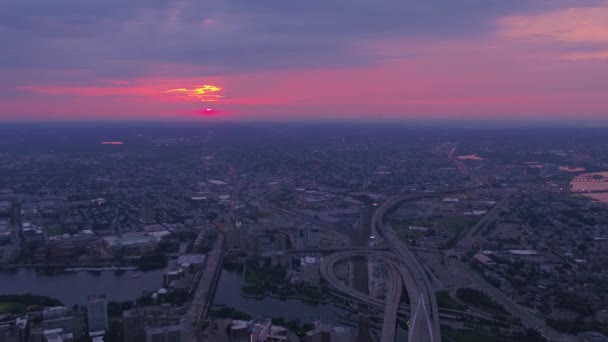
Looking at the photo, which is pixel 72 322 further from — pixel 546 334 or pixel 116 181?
pixel 116 181

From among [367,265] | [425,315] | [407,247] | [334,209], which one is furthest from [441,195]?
[425,315]

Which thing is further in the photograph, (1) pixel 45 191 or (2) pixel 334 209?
(1) pixel 45 191

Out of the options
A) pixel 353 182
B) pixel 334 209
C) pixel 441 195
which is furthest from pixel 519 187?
pixel 334 209

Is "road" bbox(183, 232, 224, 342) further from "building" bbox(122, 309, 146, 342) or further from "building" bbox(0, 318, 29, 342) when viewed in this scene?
"building" bbox(0, 318, 29, 342)

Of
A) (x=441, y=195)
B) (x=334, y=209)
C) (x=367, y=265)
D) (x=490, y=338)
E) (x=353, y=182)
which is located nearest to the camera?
(x=490, y=338)

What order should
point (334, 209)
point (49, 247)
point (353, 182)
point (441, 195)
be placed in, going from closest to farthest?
point (49, 247), point (334, 209), point (441, 195), point (353, 182)

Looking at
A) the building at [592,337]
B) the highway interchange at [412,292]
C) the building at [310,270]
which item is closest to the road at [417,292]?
the highway interchange at [412,292]

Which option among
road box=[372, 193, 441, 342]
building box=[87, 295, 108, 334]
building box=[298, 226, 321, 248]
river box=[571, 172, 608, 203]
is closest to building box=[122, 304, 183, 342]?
building box=[87, 295, 108, 334]

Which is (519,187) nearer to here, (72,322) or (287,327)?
(287,327)
